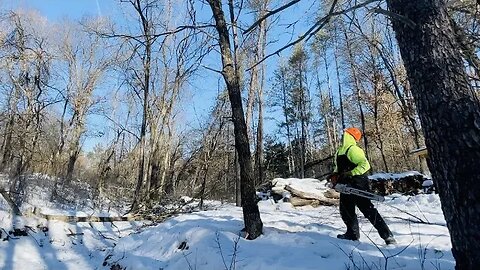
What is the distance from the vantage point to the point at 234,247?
200 inches

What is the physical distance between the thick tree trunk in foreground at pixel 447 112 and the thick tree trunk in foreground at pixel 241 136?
11.1ft

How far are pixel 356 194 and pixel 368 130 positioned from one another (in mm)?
23692

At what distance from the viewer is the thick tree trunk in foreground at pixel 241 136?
586cm

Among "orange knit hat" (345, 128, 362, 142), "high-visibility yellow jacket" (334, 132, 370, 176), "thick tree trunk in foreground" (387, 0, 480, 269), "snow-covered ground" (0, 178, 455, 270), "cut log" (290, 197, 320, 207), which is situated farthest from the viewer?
"cut log" (290, 197, 320, 207)

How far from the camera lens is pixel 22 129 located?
17781mm

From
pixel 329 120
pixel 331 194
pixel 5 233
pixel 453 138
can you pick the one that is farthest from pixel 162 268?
pixel 329 120

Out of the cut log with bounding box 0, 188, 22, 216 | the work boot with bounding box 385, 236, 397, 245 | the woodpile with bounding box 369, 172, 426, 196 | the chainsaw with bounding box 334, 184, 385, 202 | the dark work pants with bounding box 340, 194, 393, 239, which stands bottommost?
the work boot with bounding box 385, 236, 397, 245

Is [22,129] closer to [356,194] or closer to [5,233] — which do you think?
[5,233]

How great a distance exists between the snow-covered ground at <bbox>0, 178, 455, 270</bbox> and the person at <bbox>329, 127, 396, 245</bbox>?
0.19 m

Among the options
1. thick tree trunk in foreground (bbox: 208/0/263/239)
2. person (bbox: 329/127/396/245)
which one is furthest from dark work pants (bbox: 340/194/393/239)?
thick tree trunk in foreground (bbox: 208/0/263/239)

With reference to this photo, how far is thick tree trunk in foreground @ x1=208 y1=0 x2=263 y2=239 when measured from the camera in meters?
5.86

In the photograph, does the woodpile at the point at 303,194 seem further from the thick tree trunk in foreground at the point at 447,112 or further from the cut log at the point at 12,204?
the thick tree trunk in foreground at the point at 447,112

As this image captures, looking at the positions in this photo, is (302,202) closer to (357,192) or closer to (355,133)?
(355,133)

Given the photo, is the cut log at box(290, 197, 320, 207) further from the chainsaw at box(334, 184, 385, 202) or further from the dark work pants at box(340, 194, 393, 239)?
the chainsaw at box(334, 184, 385, 202)
